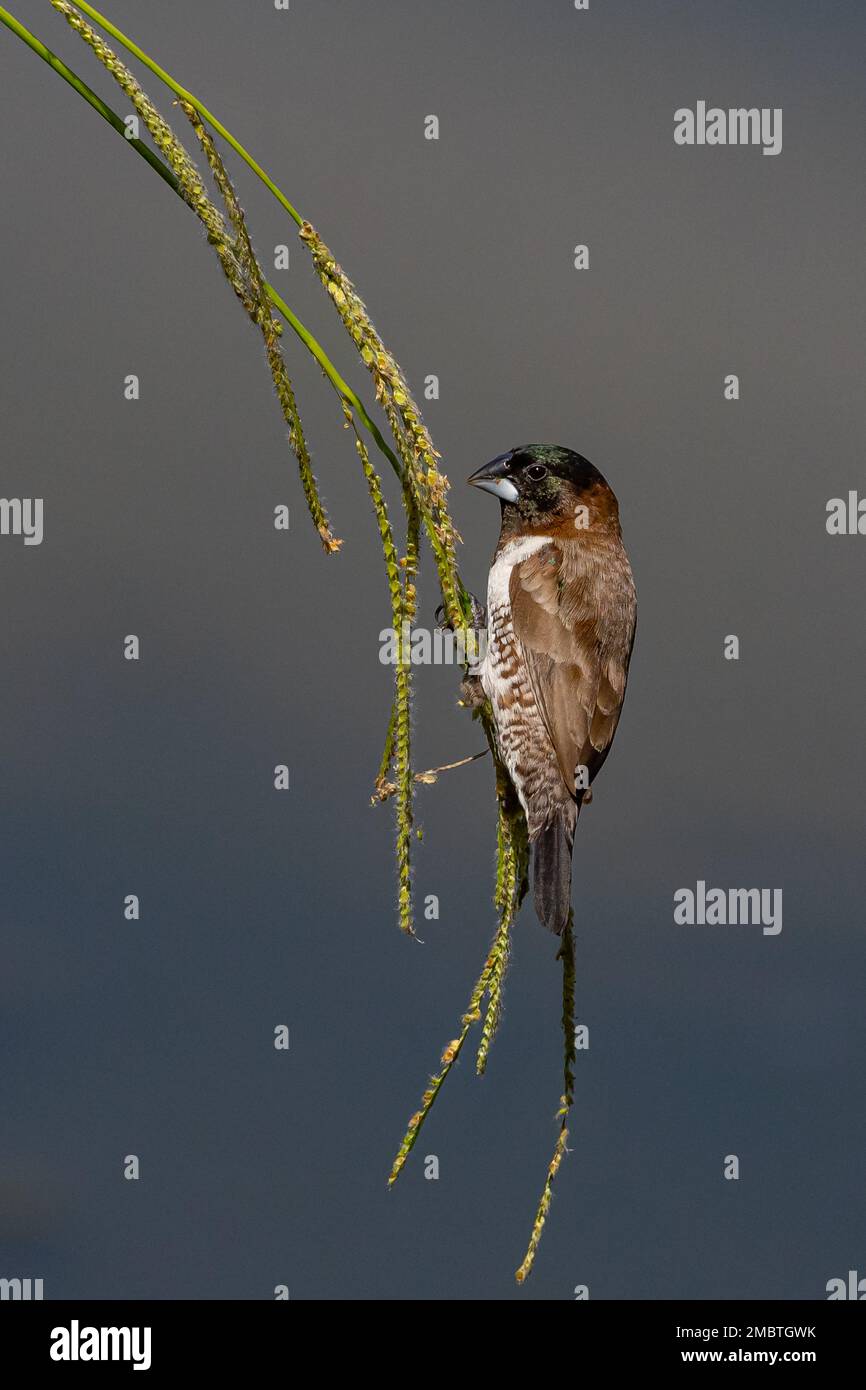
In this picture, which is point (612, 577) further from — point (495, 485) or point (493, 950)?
point (493, 950)

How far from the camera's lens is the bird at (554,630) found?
334 cm

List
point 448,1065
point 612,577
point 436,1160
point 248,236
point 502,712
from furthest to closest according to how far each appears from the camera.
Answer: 1. point 612,577
2. point 502,712
3. point 436,1160
4. point 448,1065
5. point 248,236

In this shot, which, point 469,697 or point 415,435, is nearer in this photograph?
point 415,435

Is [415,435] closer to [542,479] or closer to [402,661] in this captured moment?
[402,661]

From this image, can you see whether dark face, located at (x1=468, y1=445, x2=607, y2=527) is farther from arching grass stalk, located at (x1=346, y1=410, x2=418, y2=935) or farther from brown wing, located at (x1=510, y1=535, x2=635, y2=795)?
arching grass stalk, located at (x1=346, y1=410, x2=418, y2=935)

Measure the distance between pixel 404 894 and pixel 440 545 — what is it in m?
→ 0.49

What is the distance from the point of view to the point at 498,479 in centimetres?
389

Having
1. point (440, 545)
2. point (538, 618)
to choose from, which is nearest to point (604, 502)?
point (538, 618)

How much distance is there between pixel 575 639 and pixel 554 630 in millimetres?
58

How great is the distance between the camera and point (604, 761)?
3514 mm

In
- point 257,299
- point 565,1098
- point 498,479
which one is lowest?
point 565,1098

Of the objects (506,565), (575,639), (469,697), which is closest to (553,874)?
(469,697)

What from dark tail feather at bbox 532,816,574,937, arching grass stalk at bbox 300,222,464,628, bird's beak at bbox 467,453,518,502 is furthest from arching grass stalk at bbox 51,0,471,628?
bird's beak at bbox 467,453,518,502

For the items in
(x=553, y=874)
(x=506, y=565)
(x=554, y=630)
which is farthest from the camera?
(x=506, y=565)
